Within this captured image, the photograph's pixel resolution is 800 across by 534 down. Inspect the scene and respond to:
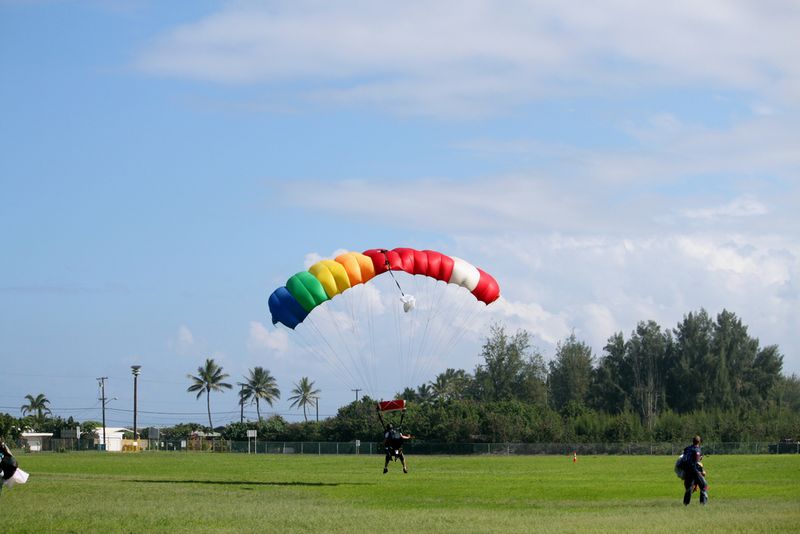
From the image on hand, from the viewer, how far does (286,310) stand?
105ft

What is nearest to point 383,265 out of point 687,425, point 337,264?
point 337,264

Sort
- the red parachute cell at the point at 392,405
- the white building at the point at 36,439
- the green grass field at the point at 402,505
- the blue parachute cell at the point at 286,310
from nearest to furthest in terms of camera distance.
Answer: the green grass field at the point at 402,505 → the red parachute cell at the point at 392,405 → the blue parachute cell at the point at 286,310 → the white building at the point at 36,439

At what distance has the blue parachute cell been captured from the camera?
104 ft

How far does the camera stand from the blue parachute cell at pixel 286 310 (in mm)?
31766

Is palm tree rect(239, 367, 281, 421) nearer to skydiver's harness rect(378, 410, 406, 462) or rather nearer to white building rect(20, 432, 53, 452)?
white building rect(20, 432, 53, 452)

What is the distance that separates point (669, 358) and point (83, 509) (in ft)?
324

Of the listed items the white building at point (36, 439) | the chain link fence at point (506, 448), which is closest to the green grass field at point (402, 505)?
the chain link fence at point (506, 448)

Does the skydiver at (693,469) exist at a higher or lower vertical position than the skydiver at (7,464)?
lower

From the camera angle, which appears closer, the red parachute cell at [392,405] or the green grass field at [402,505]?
the green grass field at [402,505]

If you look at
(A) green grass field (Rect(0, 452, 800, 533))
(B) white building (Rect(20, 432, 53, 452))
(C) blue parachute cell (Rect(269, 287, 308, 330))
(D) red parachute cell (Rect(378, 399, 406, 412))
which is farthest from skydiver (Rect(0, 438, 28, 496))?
(B) white building (Rect(20, 432, 53, 452))

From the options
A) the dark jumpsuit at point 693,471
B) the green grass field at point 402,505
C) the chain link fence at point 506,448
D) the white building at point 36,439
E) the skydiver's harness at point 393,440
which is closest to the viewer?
the green grass field at point 402,505

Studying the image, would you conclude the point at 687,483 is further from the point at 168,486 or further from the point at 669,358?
the point at 669,358

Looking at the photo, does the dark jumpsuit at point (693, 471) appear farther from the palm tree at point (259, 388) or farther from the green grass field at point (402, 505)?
the palm tree at point (259, 388)

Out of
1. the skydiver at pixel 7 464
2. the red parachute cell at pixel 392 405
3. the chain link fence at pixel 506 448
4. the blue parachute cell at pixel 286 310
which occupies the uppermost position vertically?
the blue parachute cell at pixel 286 310
